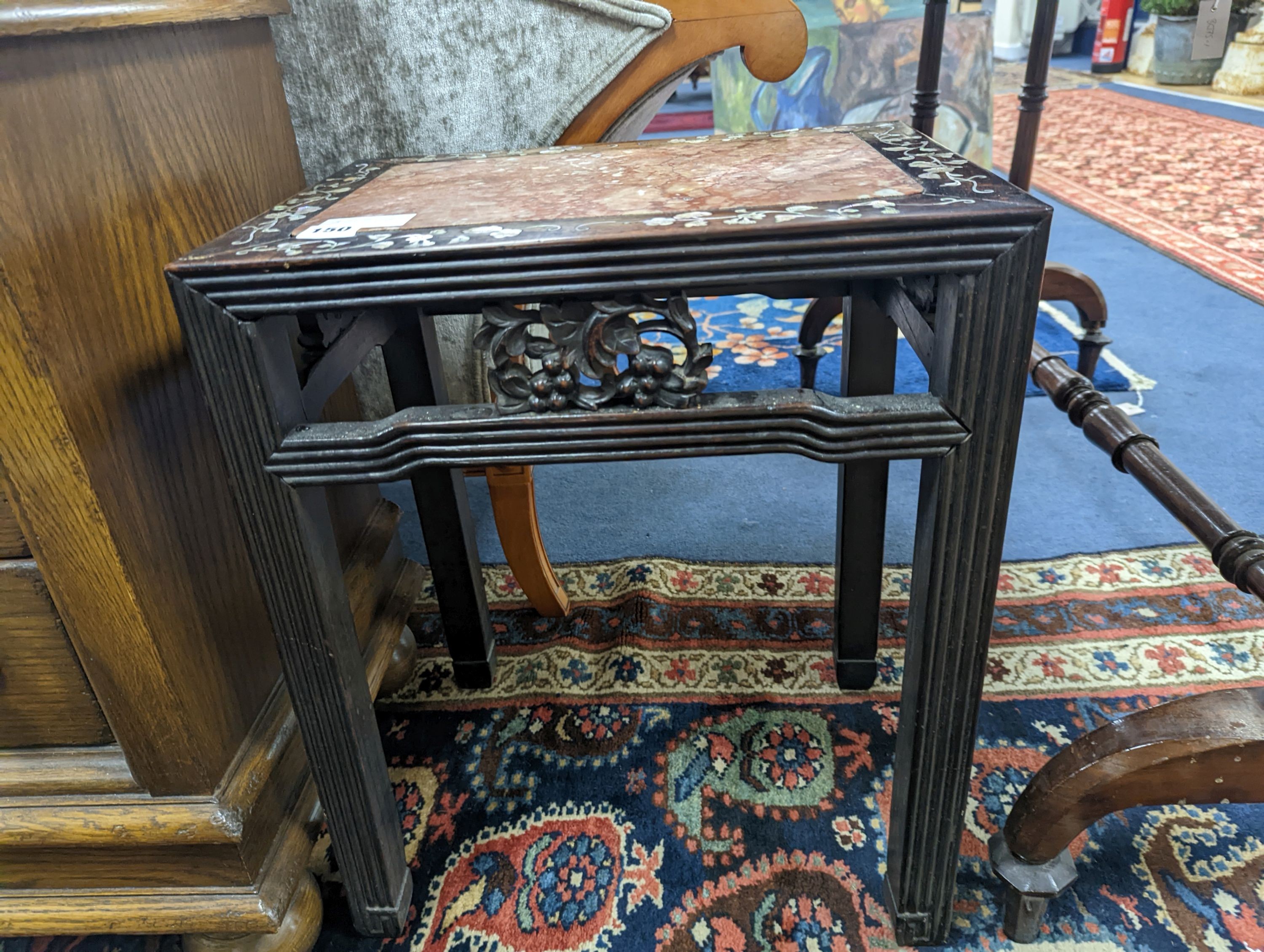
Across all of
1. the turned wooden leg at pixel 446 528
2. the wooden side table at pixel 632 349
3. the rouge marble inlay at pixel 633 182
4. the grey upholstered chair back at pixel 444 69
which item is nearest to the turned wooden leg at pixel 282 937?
the wooden side table at pixel 632 349

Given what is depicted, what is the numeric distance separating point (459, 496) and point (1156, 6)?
616 centimetres

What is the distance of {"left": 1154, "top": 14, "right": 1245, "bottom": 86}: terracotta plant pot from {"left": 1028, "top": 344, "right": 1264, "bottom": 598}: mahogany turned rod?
514 centimetres

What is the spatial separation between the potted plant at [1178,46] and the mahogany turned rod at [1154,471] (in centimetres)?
514

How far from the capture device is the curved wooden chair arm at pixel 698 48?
962 millimetres

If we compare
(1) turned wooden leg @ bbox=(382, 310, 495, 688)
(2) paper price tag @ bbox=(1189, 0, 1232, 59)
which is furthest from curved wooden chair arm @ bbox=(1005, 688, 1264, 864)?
(2) paper price tag @ bbox=(1189, 0, 1232, 59)

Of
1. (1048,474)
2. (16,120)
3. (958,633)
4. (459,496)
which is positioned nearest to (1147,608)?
(1048,474)

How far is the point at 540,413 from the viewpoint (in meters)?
0.58

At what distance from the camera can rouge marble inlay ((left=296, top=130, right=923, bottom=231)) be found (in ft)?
1.94

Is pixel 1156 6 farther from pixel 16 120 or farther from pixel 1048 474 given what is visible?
pixel 16 120

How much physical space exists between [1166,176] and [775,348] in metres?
2.19

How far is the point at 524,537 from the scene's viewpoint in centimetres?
115

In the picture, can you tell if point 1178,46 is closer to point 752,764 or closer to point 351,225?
point 752,764

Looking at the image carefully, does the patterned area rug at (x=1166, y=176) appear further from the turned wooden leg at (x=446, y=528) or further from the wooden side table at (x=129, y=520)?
the wooden side table at (x=129, y=520)

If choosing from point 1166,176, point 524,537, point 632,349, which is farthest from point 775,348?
point 1166,176
